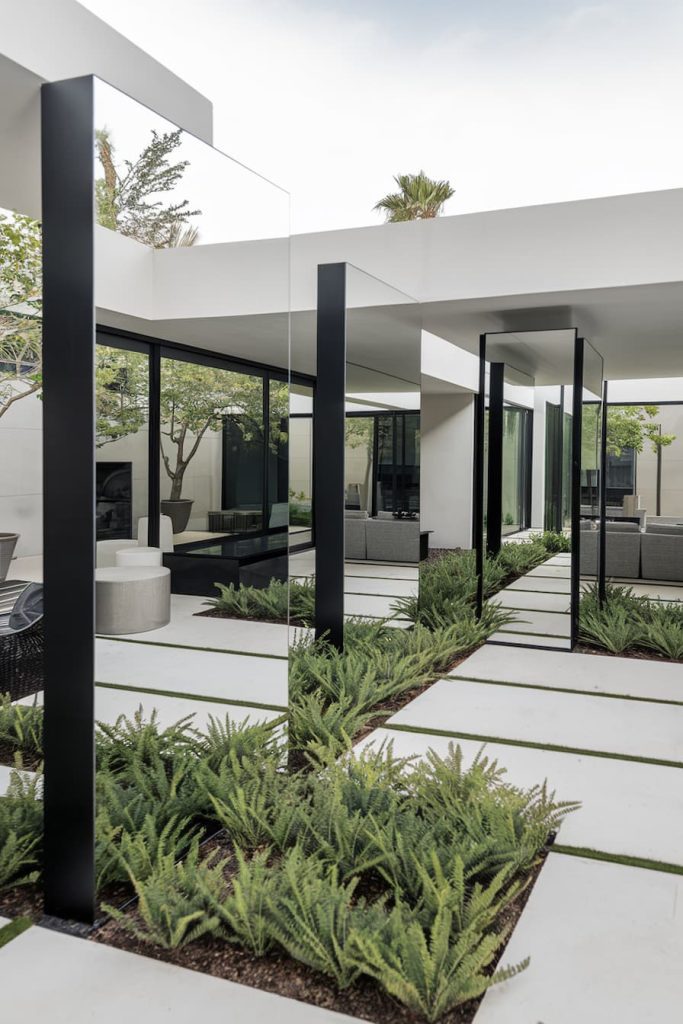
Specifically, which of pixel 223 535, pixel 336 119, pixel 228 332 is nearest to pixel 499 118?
pixel 336 119

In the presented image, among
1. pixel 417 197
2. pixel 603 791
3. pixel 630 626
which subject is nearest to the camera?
pixel 603 791

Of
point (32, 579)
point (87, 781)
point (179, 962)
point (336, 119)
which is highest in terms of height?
point (336, 119)

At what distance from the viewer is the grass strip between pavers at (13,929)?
→ 2.46 m

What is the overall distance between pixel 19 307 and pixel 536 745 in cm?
362

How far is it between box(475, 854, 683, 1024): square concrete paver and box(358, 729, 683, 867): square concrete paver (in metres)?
0.19

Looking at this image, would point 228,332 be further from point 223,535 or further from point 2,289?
point 223,535

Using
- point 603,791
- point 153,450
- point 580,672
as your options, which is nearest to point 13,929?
point 153,450

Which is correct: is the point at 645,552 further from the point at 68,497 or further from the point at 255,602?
the point at 68,497

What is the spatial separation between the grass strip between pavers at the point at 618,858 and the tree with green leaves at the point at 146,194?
2.61 meters

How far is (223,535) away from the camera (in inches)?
171

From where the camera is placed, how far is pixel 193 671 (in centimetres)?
291

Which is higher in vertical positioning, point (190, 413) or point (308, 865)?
point (190, 413)

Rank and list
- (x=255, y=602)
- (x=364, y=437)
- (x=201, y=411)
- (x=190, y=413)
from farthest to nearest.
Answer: (x=364, y=437), (x=201, y=411), (x=190, y=413), (x=255, y=602)

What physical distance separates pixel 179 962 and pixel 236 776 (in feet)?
2.76
